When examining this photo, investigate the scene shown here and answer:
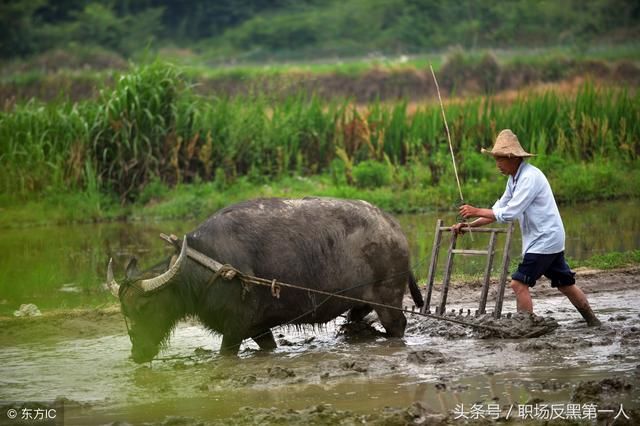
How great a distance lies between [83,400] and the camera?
22.3 ft

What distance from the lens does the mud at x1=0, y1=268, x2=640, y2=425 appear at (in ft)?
20.2

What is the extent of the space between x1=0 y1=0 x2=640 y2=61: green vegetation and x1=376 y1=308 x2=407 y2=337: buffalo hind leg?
3310 cm

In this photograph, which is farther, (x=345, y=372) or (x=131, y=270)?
(x=131, y=270)

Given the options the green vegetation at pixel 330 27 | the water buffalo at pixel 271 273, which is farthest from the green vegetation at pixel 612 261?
the green vegetation at pixel 330 27

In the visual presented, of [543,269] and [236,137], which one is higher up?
[543,269]

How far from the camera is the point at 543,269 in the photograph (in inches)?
301

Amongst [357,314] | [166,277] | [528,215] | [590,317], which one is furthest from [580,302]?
[166,277]

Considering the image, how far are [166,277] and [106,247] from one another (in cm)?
671

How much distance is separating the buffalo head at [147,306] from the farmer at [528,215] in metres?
2.35

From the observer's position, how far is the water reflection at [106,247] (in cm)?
1094

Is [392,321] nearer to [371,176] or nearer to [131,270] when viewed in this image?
[131,270]

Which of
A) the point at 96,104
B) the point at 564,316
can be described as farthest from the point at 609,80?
the point at 564,316

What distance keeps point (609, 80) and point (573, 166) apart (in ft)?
48.3
